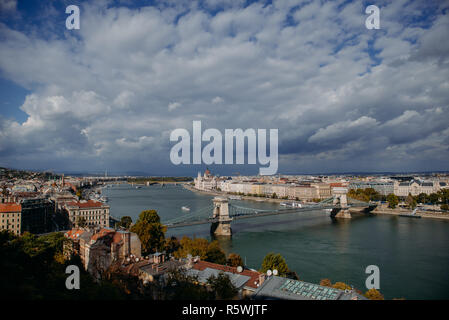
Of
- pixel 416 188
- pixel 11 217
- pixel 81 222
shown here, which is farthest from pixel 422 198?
pixel 11 217

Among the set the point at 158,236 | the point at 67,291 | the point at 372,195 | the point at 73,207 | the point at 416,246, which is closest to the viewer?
the point at 67,291

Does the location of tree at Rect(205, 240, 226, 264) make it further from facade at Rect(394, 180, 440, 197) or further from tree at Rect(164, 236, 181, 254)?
facade at Rect(394, 180, 440, 197)

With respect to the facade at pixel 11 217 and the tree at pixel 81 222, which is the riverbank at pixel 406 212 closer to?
the tree at pixel 81 222

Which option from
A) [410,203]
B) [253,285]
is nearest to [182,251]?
[253,285]
